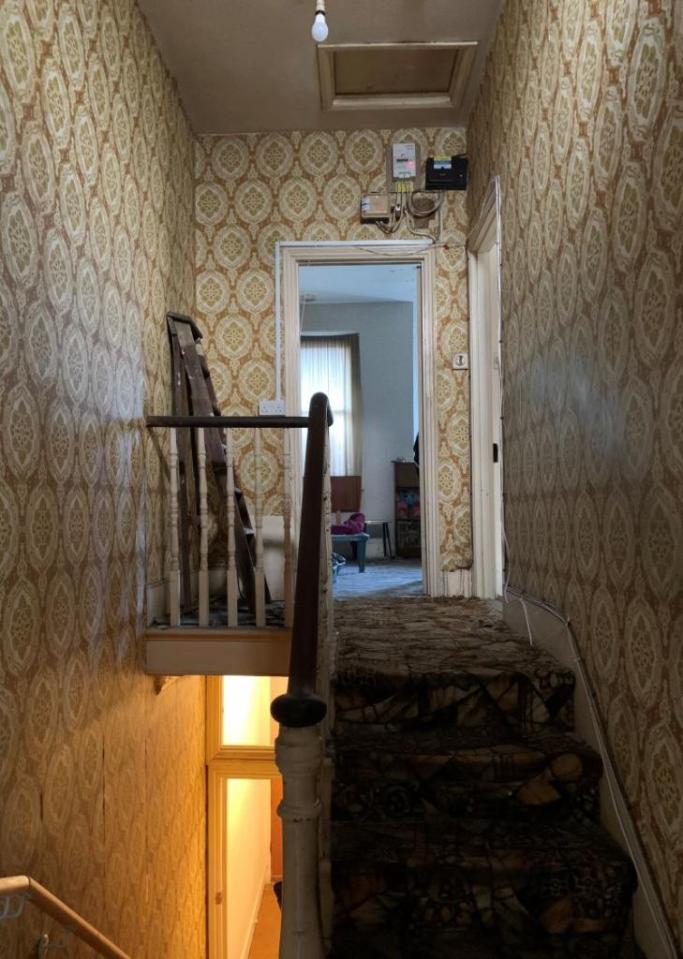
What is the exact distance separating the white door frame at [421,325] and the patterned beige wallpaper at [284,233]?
53 mm

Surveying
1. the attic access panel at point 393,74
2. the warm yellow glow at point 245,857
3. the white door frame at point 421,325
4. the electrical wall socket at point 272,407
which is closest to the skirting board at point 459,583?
the white door frame at point 421,325

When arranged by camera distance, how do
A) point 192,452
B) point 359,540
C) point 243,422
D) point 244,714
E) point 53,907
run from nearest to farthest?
1. point 53,907
2. point 243,422
3. point 192,452
4. point 244,714
5. point 359,540

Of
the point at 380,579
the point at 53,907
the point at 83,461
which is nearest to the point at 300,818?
the point at 53,907

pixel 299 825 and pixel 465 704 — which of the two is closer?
→ pixel 299 825

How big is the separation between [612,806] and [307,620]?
42.7 inches

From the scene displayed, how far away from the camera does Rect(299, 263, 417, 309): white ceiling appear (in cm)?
733

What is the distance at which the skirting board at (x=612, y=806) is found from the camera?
1.61 metres

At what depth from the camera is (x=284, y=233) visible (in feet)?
13.9

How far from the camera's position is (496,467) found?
414 cm

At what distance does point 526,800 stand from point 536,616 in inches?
32.3

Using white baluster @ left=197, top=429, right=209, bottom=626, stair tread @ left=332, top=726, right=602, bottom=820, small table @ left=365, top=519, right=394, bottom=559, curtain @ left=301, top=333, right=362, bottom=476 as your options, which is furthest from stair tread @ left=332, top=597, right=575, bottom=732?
curtain @ left=301, top=333, right=362, bottom=476

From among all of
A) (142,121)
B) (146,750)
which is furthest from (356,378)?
(146,750)

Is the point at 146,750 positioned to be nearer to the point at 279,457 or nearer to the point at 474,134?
the point at 279,457

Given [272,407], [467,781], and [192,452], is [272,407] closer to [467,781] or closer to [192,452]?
[192,452]
